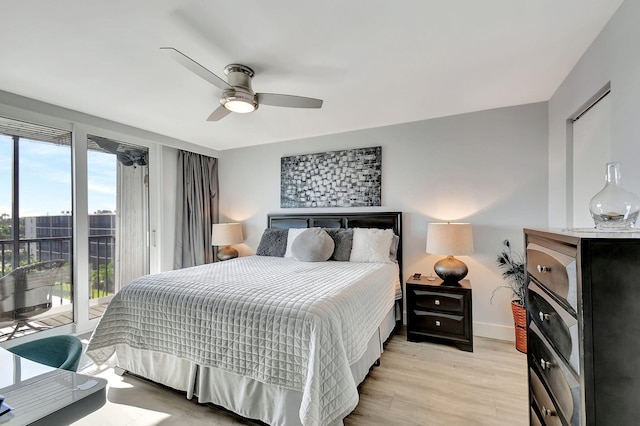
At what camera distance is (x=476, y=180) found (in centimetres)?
309

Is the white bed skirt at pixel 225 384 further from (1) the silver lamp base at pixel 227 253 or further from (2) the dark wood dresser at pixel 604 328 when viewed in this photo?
(1) the silver lamp base at pixel 227 253

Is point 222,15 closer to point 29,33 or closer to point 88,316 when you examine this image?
point 29,33

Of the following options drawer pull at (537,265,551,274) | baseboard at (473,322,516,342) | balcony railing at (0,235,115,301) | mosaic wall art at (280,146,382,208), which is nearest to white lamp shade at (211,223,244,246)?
mosaic wall art at (280,146,382,208)

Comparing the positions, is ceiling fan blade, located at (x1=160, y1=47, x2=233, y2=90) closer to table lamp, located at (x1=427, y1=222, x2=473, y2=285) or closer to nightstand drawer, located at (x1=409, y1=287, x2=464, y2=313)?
table lamp, located at (x1=427, y1=222, x2=473, y2=285)

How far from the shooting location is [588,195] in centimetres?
209

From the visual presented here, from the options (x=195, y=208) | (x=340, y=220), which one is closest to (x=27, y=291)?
(x=195, y=208)

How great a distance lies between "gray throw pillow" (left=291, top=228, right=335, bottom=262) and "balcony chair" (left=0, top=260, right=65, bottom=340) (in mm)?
2597

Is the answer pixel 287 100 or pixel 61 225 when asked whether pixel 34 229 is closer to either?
pixel 61 225

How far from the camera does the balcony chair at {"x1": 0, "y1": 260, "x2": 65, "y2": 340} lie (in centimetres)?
273

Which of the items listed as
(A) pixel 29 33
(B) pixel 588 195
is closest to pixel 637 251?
(B) pixel 588 195

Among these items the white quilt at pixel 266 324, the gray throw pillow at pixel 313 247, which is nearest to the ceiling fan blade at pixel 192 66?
the white quilt at pixel 266 324

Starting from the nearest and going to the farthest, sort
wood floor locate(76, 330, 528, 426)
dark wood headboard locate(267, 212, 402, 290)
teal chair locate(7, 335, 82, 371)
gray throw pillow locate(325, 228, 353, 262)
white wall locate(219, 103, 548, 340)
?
teal chair locate(7, 335, 82, 371) → wood floor locate(76, 330, 528, 426) → white wall locate(219, 103, 548, 340) → gray throw pillow locate(325, 228, 353, 262) → dark wood headboard locate(267, 212, 402, 290)

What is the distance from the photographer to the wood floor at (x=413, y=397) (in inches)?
70.4

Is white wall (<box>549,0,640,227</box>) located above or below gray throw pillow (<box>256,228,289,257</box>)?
above
